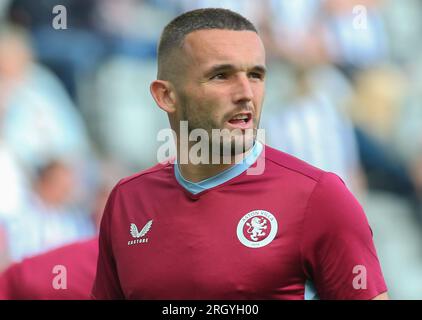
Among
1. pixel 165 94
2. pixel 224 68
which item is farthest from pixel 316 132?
pixel 224 68

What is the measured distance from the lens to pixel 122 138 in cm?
639

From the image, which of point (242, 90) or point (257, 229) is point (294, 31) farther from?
point (257, 229)

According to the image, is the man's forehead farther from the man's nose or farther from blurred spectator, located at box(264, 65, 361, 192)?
blurred spectator, located at box(264, 65, 361, 192)

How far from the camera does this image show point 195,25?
2928 millimetres

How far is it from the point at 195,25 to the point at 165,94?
28cm

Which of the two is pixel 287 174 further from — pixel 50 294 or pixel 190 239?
pixel 50 294

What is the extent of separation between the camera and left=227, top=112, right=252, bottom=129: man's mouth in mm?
2771

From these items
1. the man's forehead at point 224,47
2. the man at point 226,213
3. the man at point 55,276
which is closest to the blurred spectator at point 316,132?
the man at point 55,276

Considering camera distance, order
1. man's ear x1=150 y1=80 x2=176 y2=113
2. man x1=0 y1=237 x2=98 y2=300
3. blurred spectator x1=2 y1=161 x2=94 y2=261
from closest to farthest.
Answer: man's ear x1=150 y1=80 x2=176 y2=113
man x1=0 y1=237 x2=98 y2=300
blurred spectator x1=2 y1=161 x2=94 y2=261

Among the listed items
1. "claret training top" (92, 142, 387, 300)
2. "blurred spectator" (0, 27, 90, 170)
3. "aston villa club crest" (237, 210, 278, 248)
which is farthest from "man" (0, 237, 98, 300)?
"blurred spectator" (0, 27, 90, 170)

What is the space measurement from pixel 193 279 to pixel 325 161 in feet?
11.5

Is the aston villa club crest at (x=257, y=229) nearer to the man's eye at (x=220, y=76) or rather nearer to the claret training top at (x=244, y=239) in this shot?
the claret training top at (x=244, y=239)

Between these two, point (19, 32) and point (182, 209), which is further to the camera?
point (19, 32)
